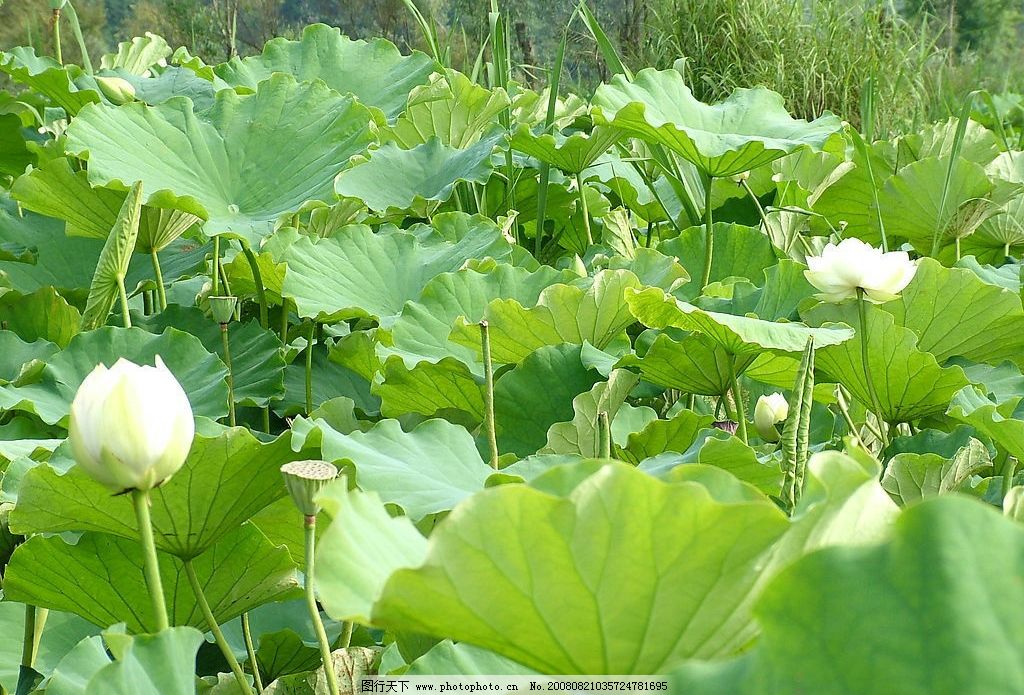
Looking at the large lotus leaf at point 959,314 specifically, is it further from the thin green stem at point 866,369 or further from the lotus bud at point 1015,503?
the lotus bud at point 1015,503

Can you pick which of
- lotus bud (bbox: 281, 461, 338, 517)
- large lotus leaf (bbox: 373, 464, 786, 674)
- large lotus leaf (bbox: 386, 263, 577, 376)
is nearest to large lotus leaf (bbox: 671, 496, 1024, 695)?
large lotus leaf (bbox: 373, 464, 786, 674)

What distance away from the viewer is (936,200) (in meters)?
1.38

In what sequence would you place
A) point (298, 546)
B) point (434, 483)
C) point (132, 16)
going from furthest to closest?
point (132, 16) → point (298, 546) → point (434, 483)

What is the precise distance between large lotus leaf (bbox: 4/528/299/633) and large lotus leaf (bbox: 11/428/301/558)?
0.8 inches

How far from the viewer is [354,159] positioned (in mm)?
1227

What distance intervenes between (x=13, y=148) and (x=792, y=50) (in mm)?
5653

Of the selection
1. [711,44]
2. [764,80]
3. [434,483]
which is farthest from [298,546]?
[711,44]

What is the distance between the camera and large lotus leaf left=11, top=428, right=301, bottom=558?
2.10 feet

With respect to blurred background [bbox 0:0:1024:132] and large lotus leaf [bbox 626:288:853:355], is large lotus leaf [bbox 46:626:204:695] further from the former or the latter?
blurred background [bbox 0:0:1024:132]

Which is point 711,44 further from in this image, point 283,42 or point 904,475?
point 904,475

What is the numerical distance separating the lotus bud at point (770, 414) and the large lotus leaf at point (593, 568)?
57 cm

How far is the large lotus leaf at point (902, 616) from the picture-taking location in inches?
10.8

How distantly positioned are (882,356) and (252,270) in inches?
26.5

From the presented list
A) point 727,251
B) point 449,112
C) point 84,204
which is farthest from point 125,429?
point 449,112
